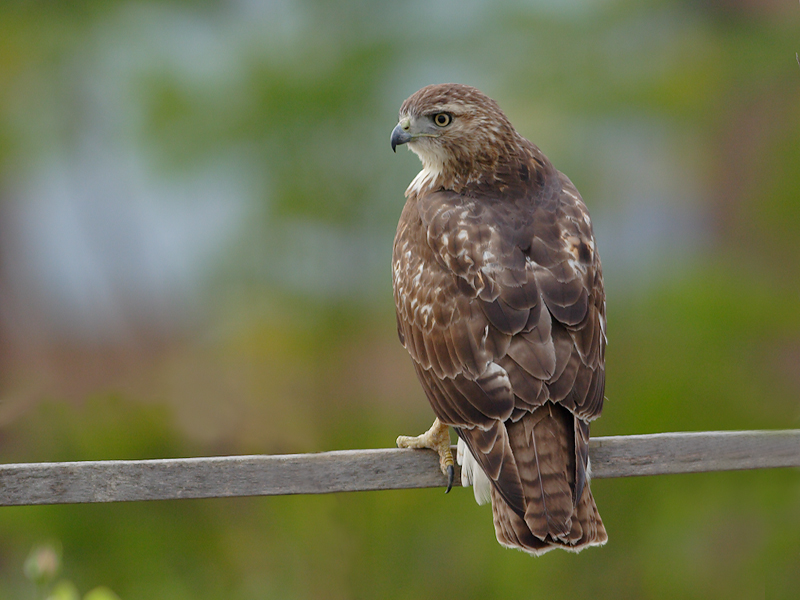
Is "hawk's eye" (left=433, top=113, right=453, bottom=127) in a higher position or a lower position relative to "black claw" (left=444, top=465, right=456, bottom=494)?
higher

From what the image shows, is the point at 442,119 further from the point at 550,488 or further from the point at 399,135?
the point at 550,488

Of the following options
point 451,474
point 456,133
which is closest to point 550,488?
point 451,474

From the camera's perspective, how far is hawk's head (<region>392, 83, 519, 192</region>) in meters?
2.87

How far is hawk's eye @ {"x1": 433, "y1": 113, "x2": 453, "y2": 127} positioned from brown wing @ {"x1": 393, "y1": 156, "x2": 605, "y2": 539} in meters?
0.31

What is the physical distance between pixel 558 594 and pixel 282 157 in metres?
2.79

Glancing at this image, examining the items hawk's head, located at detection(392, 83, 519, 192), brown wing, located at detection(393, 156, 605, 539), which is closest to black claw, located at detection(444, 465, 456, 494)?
brown wing, located at detection(393, 156, 605, 539)

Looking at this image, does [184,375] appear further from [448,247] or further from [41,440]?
[448,247]

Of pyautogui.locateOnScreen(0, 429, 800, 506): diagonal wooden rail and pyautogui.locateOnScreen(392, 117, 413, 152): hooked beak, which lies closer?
pyautogui.locateOnScreen(0, 429, 800, 506): diagonal wooden rail

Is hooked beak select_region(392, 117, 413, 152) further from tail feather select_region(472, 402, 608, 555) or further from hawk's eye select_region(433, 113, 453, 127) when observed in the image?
tail feather select_region(472, 402, 608, 555)

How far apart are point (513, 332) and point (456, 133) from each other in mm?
842

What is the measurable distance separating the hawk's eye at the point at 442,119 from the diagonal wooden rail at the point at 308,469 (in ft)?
3.57

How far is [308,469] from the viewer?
2.23 m

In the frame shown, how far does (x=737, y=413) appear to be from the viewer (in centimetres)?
468

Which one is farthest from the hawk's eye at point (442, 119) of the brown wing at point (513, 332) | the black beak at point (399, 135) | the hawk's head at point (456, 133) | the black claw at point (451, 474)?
the black claw at point (451, 474)
